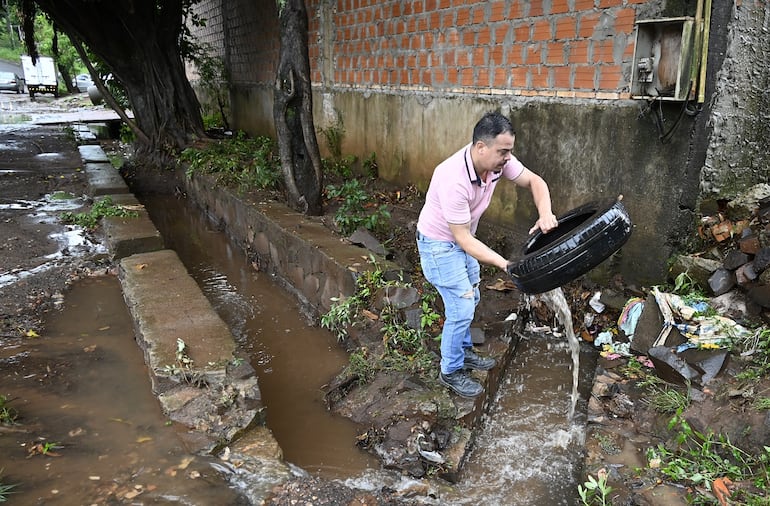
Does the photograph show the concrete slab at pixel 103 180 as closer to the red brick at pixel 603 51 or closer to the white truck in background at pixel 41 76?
the red brick at pixel 603 51

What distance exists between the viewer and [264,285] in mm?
6516

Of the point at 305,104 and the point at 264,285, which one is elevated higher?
the point at 305,104

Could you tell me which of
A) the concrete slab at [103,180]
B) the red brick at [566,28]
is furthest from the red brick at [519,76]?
the concrete slab at [103,180]

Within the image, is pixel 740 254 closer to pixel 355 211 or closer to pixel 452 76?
pixel 452 76

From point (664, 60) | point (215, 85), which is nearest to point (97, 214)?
point (664, 60)

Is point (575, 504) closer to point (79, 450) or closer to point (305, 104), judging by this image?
point (79, 450)

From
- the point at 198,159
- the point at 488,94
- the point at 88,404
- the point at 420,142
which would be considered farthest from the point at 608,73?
the point at 198,159

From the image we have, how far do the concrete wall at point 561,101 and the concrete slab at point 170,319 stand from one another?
10.5 feet

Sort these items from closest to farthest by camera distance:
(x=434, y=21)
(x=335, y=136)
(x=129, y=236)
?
(x=129, y=236), (x=434, y=21), (x=335, y=136)

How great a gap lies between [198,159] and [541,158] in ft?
21.8

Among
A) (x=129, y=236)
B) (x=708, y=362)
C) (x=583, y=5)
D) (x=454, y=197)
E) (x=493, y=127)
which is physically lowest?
(x=708, y=362)

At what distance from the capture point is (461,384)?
147 inches

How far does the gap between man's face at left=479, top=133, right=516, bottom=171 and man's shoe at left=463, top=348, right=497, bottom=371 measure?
1461 millimetres

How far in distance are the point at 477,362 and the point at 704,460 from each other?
1475 millimetres
